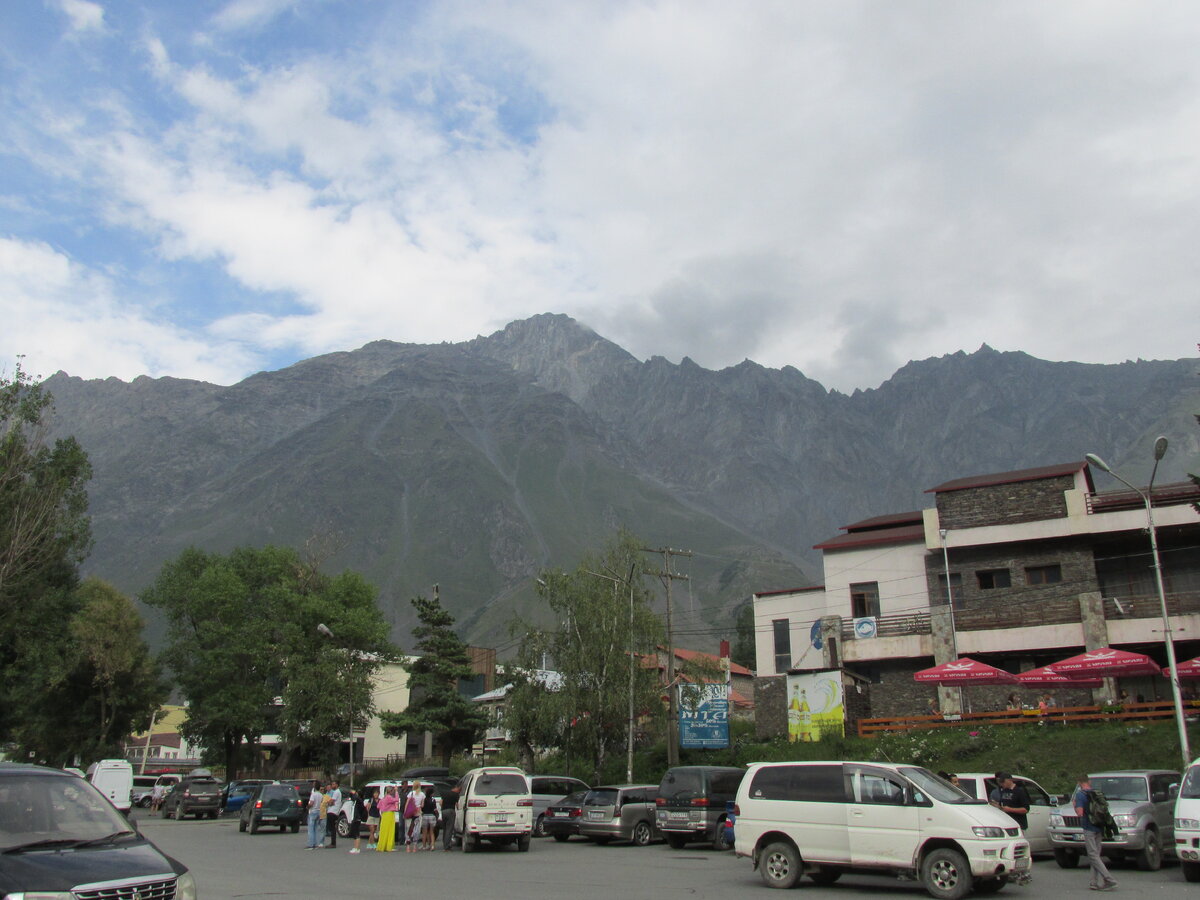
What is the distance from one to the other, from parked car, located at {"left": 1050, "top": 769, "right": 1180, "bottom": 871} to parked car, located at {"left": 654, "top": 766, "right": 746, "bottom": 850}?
767 centimetres

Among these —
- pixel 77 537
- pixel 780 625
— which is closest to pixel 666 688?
pixel 780 625

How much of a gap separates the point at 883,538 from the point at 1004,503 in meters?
5.92

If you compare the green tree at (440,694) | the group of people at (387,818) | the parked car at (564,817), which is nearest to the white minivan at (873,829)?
the group of people at (387,818)

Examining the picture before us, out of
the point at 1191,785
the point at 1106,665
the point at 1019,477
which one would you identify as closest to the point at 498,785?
the point at 1191,785

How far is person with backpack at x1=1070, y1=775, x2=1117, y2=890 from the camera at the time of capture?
47.3 ft

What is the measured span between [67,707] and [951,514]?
50389 millimetres

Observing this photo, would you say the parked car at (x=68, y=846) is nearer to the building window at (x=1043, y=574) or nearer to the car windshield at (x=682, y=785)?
the car windshield at (x=682, y=785)

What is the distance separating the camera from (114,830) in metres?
7.79

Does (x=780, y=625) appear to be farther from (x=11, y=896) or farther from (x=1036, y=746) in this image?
(x=11, y=896)

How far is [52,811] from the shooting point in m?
7.73

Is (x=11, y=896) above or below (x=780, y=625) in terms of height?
below

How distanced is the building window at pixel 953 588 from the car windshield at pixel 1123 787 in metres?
21.4

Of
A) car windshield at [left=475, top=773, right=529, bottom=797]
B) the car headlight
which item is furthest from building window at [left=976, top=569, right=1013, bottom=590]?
the car headlight

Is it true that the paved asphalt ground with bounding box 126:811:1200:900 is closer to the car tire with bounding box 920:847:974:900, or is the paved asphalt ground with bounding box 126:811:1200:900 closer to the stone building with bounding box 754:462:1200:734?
the car tire with bounding box 920:847:974:900
